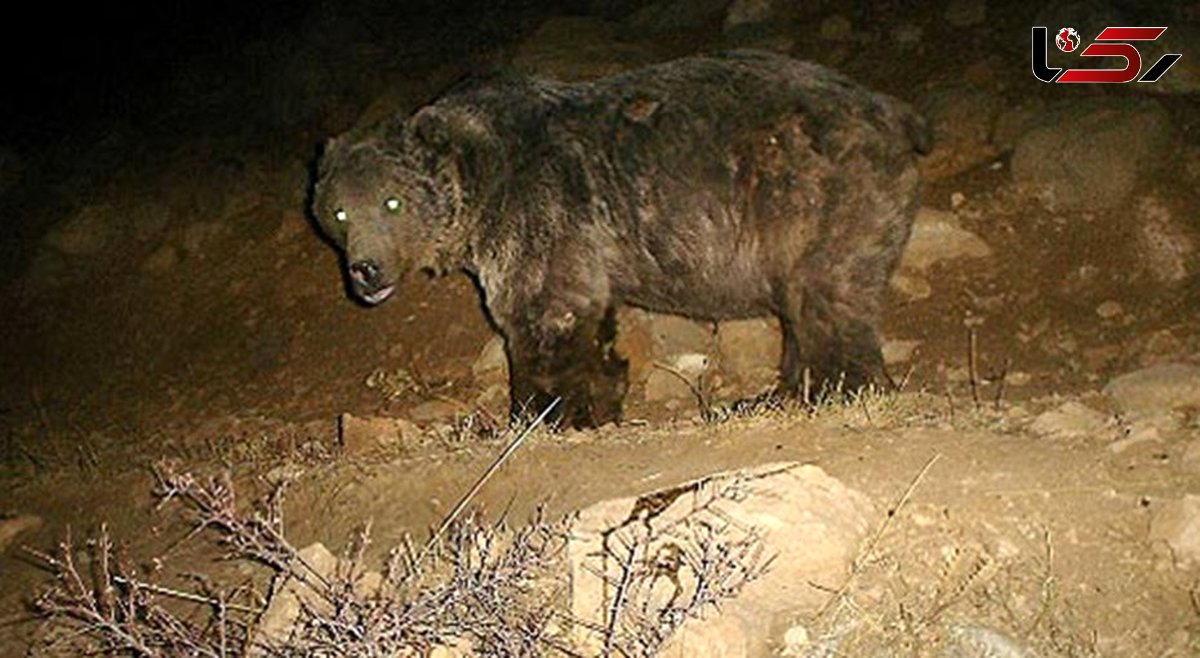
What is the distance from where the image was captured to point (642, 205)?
7184 millimetres

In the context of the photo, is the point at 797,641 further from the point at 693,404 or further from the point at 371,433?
the point at 693,404

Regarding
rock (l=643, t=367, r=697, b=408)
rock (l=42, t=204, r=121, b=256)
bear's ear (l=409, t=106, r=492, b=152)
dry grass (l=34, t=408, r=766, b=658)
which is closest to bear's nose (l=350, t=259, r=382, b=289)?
bear's ear (l=409, t=106, r=492, b=152)

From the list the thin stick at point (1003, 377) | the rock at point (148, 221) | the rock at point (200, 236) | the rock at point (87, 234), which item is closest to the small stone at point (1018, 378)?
the thin stick at point (1003, 377)

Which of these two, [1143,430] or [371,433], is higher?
[1143,430]

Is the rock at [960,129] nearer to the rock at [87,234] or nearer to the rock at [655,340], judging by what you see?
the rock at [655,340]

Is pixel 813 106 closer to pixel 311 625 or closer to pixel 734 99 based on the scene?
pixel 734 99

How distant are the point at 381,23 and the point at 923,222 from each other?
7002 mm

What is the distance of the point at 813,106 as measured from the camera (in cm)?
686

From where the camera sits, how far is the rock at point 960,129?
9461 millimetres

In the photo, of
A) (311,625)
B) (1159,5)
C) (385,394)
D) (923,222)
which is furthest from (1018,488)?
(1159,5)

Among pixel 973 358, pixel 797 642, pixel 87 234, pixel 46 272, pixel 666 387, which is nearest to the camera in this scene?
pixel 797 642

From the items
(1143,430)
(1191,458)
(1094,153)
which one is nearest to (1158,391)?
(1143,430)

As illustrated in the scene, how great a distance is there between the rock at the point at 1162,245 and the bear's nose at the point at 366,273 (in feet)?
16.5

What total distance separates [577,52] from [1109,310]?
5.28m
